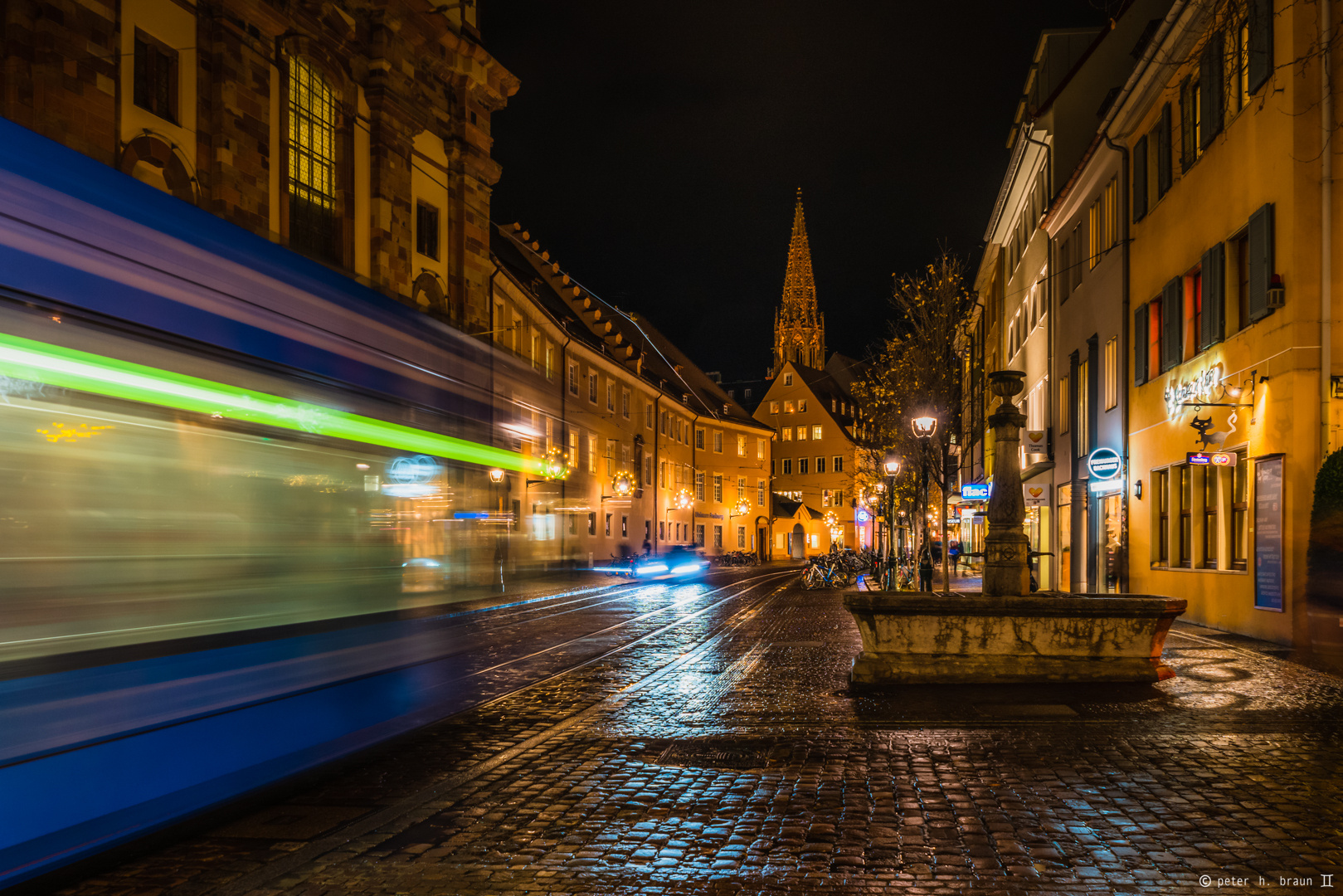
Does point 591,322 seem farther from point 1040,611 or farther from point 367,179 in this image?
point 1040,611

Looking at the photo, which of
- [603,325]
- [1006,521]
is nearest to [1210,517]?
[1006,521]

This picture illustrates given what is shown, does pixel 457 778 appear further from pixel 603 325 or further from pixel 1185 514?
pixel 603 325

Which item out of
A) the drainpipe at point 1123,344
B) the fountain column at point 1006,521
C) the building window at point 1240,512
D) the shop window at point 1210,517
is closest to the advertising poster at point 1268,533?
the building window at point 1240,512

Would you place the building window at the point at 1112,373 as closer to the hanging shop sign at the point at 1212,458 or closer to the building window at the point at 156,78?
the hanging shop sign at the point at 1212,458

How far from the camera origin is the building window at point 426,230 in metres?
29.5

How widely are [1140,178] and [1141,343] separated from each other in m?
3.47

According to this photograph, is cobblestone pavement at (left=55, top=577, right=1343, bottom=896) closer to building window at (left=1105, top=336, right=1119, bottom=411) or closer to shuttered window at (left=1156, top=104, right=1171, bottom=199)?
shuttered window at (left=1156, top=104, right=1171, bottom=199)

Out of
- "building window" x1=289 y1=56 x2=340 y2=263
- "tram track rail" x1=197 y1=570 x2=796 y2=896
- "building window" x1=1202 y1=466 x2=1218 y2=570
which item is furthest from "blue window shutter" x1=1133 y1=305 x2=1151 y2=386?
"building window" x1=289 y1=56 x2=340 y2=263

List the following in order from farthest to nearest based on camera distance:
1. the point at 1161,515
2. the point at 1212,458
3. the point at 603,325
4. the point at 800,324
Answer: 1. the point at 800,324
2. the point at 603,325
3. the point at 1161,515
4. the point at 1212,458

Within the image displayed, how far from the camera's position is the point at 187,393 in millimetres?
5473

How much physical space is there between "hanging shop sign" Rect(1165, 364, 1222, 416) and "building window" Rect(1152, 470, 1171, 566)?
137cm

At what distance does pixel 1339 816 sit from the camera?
645cm

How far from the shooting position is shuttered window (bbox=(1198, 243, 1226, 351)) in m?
17.7

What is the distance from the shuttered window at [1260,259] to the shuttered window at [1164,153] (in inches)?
195
